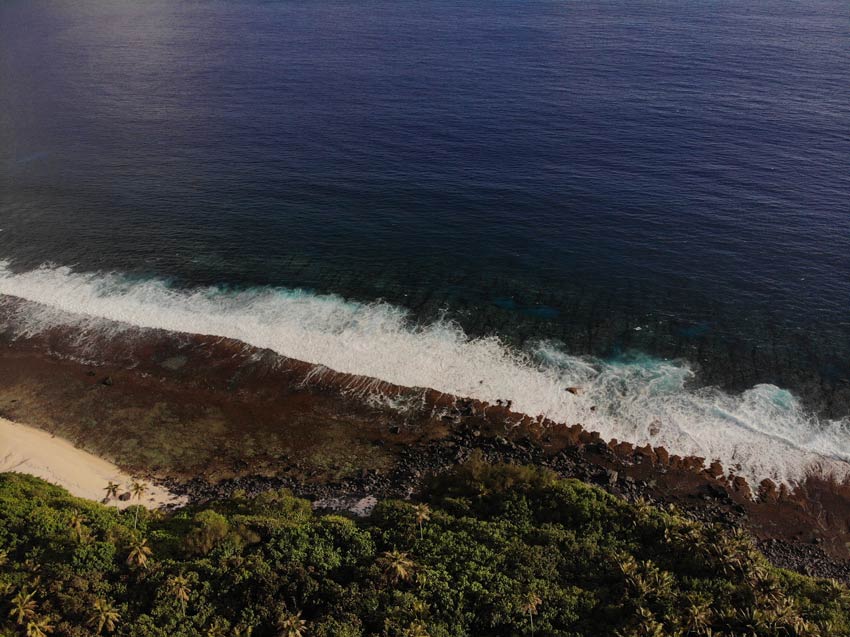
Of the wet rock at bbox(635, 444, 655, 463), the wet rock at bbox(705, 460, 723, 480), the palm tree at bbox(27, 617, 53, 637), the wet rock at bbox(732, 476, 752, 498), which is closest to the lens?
the palm tree at bbox(27, 617, 53, 637)

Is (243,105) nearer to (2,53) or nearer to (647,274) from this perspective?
(647,274)

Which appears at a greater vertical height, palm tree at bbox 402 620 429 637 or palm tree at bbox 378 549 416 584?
palm tree at bbox 402 620 429 637

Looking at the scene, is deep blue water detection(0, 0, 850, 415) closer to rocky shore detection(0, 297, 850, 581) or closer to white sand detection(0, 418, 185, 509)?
rocky shore detection(0, 297, 850, 581)

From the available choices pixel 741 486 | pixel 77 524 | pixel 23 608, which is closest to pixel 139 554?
pixel 77 524

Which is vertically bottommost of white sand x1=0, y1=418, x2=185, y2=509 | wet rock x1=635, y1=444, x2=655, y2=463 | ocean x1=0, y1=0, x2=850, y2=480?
wet rock x1=635, y1=444, x2=655, y2=463

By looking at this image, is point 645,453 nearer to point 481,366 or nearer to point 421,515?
point 481,366

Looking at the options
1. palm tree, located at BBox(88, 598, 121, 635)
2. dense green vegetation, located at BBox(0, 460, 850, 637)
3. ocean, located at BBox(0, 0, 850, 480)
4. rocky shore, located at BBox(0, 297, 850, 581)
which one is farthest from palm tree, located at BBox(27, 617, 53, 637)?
ocean, located at BBox(0, 0, 850, 480)
